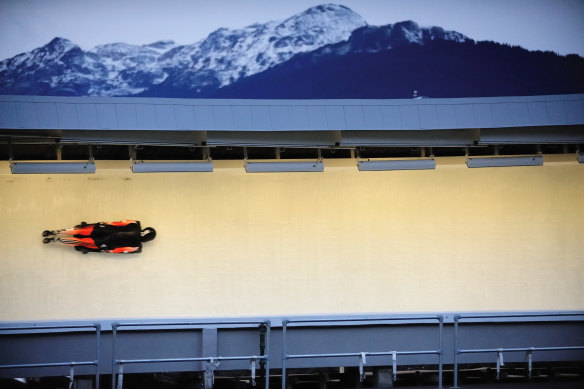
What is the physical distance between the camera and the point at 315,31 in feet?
48.8

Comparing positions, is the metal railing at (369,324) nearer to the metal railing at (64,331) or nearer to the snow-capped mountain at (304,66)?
the metal railing at (64,331)

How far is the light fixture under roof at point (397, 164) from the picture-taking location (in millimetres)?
9117

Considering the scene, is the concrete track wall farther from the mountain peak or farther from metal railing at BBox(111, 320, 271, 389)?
the mountain peak

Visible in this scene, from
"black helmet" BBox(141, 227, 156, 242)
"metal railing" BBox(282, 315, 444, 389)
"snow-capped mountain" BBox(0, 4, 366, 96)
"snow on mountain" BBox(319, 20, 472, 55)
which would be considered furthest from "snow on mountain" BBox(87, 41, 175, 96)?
"metal railing" BBox(282, 315, 444, 389)

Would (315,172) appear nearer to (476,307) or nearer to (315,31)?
(476,307)

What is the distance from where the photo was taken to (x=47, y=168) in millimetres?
8391

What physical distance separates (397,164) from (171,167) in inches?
87.8

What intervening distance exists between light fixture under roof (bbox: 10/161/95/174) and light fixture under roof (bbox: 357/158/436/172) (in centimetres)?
269

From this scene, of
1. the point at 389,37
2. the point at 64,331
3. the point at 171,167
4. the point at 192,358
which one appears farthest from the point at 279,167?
the point at 389,37

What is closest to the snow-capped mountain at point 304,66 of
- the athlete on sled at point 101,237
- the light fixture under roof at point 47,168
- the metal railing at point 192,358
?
the athlete on sled at point 101,237

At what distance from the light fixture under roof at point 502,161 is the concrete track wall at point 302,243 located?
51 centimetres

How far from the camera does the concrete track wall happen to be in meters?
8.92

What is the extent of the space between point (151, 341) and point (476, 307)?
11.5ft

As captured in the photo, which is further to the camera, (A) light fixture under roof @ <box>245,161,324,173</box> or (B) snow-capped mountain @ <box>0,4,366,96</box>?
(B) snow-capped mountain @ <box>0,4,366,96</box>
